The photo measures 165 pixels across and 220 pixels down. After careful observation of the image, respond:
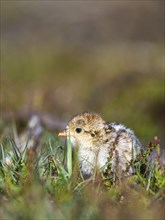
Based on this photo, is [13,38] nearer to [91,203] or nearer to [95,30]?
[95,30]

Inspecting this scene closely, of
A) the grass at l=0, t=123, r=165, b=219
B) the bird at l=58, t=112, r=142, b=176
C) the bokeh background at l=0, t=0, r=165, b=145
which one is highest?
the bokeh background at l=0, t=0, r=165, b=145

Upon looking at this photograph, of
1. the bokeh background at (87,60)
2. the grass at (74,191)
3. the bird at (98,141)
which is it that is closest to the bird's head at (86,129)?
the bird at (98,141)

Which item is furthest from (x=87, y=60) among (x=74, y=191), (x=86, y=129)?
(x=74, y=191)

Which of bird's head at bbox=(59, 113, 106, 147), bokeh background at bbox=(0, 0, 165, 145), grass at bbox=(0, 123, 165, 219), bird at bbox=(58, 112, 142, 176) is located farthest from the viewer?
bokeh background at bbox=(0, 0, 165, 145)

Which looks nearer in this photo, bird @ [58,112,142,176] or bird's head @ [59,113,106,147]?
bird @ [58,112,142,176]

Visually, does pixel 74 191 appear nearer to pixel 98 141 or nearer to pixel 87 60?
pixel 98 141

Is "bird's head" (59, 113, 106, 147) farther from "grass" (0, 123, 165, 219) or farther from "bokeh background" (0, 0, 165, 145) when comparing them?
"bokeh background" (0, 0, 165, 145)

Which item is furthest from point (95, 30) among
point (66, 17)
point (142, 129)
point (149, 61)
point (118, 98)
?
point (142, 129)

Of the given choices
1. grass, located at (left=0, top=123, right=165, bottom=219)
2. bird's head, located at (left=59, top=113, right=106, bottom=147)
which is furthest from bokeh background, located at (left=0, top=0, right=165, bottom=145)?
grass, located at (left=0, top=123, right=165, bottom=219)
